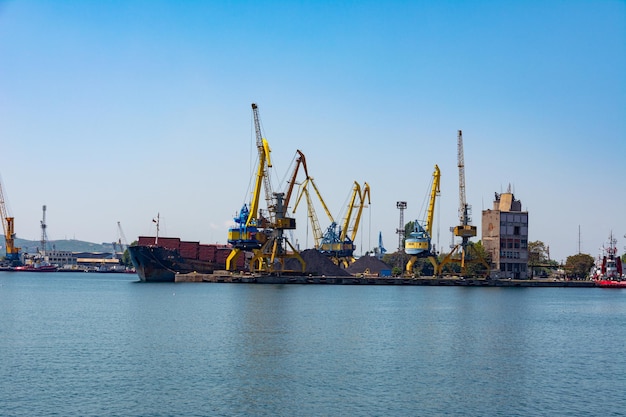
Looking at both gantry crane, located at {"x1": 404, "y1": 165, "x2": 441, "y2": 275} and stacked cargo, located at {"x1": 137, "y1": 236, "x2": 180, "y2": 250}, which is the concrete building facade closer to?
gantry crane, located at {"x1": 404, "y1": 165, "x2": 441, "y2": 275}

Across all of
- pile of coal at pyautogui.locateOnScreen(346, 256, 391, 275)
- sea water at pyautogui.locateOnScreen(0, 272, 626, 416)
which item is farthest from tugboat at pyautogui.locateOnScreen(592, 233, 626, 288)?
sea water at pyautogui.locateOnScreen(0, 272, 626, 416)

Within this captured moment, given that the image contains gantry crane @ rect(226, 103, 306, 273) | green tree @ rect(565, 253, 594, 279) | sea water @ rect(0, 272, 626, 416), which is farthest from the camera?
green tree @ rect(565, 253, 594, 279)

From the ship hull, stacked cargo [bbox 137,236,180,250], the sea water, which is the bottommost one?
the sea water

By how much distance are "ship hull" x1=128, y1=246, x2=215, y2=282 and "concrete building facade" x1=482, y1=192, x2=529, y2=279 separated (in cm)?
6058

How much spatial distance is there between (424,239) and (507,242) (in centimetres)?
1741

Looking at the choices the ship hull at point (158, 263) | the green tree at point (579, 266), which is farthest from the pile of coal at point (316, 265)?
the green tree at point (579, 266)

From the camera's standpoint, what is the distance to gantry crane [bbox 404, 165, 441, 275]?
156 m

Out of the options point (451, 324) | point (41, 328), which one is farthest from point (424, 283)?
point (41, 328)

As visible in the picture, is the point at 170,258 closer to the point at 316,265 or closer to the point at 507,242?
the point at 316,265

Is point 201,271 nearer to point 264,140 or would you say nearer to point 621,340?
point 264,140

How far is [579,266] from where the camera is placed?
187m

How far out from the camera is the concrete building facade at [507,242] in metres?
158

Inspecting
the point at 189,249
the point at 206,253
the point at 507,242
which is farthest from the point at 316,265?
the point at 507,242

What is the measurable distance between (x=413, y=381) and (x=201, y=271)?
115672 mm
